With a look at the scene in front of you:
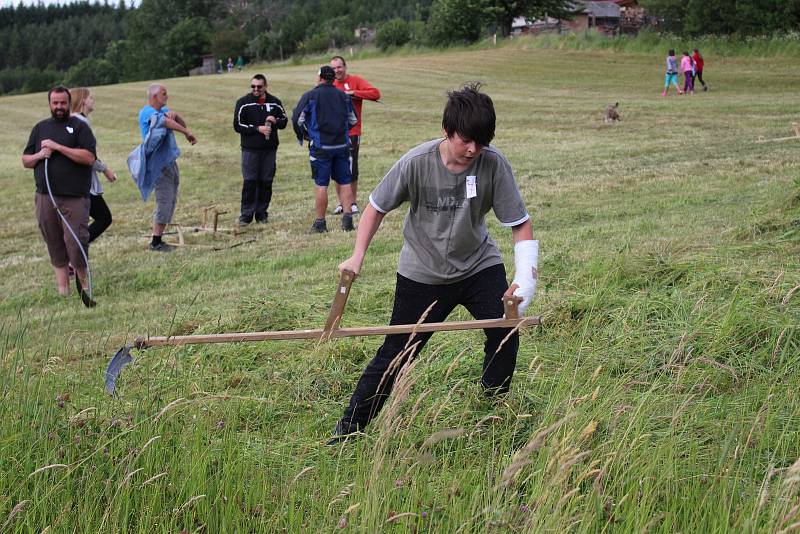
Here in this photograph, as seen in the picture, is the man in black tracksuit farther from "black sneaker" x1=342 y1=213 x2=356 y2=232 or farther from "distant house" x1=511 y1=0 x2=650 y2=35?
"distant house" x1=511 y1=0 x2=650 y2=35

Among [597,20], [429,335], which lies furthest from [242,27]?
[429,335]

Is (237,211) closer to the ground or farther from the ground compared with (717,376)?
closer to the ground

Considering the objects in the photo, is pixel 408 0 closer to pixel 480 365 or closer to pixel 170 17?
pixel 170 17

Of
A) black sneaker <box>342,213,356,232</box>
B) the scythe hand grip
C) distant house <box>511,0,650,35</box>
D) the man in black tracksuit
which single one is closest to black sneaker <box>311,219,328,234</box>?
black sneaker <box>342,213,356,232</box>

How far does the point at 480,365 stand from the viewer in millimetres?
5004

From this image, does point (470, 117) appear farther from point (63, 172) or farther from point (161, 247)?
point (161, 247)

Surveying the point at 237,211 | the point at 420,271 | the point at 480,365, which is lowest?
the point at 237,211

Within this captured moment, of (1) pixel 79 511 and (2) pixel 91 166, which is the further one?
(2) pixel 91 166

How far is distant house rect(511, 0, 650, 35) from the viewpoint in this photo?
53.4 m

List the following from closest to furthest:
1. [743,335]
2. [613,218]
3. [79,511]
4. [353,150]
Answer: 1. [79,511]
2. [743,335]
3. [613,218]
4. [353,150]

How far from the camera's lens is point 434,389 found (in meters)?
3.98

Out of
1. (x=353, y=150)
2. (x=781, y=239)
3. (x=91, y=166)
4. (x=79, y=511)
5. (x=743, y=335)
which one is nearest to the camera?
(x=79, y=511)

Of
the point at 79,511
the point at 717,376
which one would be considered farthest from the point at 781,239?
the point at 79,511

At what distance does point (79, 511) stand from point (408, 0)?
113 metres
